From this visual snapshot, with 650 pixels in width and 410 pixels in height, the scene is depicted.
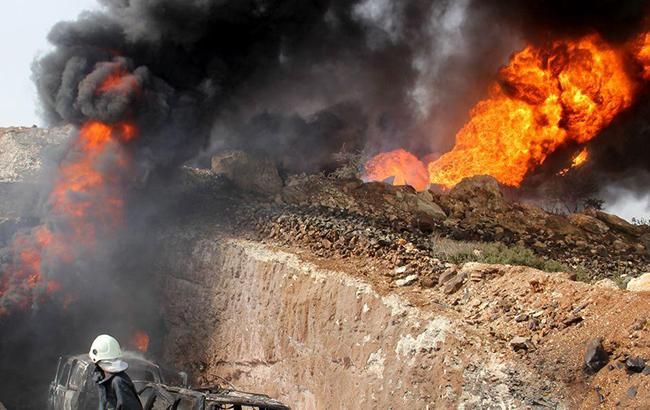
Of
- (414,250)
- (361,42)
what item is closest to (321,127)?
(361,42)

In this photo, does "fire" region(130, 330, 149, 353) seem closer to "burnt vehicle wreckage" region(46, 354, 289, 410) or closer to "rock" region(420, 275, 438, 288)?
"burnt vehicle wreckage" region(46, 354, 289, 410)

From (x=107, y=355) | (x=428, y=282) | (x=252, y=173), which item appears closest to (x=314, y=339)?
(x=428, y=282)

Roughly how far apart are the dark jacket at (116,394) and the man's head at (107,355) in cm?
16

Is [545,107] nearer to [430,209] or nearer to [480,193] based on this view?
[480,193]

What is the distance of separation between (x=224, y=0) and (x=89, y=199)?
26.5 feet

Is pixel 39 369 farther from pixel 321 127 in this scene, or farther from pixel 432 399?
pixel 321 127

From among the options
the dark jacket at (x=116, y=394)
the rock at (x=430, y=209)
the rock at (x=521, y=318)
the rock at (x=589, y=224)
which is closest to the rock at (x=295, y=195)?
the rock at (x=430, y=209)

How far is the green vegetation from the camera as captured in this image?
12.4 meters

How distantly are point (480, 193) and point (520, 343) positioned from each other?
38.6 feet

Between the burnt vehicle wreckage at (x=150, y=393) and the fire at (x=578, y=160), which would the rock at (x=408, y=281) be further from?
the fire at (x=578, y=160)

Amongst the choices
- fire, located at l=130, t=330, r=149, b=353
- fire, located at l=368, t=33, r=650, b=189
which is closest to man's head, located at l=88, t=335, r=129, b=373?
fire, located at l=130, t=330, r=149, b=353

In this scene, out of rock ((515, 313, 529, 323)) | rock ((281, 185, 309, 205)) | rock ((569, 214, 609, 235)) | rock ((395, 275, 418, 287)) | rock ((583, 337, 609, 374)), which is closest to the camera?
rock ((583, 337, 609, 374))

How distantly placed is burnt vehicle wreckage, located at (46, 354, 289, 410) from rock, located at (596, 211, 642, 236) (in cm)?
1354

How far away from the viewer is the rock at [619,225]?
1795cm
